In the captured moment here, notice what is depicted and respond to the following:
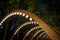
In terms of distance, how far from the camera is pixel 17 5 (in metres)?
12.4

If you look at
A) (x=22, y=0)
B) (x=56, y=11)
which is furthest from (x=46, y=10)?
(x=22, y=0)

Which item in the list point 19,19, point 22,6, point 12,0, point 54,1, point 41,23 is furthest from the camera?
point 19,19

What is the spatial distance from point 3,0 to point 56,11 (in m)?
3.98

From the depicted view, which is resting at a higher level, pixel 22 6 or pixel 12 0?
pixel 12 0

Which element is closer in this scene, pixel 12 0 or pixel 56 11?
pixel 56 11

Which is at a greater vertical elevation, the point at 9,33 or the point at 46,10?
the point at 46,10

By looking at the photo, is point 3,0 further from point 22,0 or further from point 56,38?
point 56,38

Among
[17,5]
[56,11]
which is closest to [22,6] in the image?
[17,5]

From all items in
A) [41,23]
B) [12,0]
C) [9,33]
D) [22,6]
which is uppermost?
[41,23]

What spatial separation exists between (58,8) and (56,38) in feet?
11.8

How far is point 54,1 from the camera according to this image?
9727mm

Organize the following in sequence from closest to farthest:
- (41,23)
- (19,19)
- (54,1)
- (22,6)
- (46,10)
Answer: (41,23) → (54,1) → (46,10) → (22,6) → (19,19)

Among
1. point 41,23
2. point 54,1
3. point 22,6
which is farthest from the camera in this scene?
point 22,6

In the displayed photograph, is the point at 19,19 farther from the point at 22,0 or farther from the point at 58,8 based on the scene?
the point at 58,8
